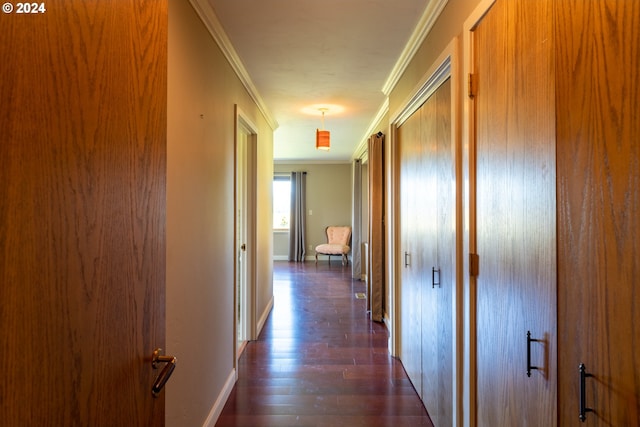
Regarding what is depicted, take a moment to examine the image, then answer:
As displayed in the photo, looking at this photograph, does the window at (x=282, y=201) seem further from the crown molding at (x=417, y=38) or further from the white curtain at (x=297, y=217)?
the crown molding at (x=417, y=38)

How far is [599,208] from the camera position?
771mm

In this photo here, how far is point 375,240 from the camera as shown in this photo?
4.13 metres

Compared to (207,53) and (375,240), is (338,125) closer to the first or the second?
(375,240)

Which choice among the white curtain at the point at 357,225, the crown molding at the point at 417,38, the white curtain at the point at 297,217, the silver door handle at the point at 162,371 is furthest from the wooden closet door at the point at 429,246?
the white curtain at the point at 297,217

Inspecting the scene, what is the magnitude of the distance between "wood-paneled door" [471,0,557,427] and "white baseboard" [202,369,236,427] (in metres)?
1.52

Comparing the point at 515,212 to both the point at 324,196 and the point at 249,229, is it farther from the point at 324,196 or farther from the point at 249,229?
the point at 324,196

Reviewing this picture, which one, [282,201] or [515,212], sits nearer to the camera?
[515,212]

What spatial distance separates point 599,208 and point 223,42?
2226mm

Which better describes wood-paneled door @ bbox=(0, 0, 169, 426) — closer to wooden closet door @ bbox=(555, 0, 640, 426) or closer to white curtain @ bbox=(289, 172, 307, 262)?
wooden closet door @ bbox=(555, 0, 640, 426)

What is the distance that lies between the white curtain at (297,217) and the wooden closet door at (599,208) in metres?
7.84

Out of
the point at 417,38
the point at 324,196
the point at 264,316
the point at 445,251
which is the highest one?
the point at 417,38

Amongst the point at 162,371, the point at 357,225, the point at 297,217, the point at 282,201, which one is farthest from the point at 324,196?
Result: the point at 162,371

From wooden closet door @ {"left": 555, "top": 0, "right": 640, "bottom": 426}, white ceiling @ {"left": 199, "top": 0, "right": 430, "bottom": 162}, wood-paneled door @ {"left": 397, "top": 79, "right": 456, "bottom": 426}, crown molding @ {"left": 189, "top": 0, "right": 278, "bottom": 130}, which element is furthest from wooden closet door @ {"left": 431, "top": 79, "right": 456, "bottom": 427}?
crown molding @ {"left": 189, "top": 0, "right": 278, "bottom": 130}

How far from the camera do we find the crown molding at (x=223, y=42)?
185cm
